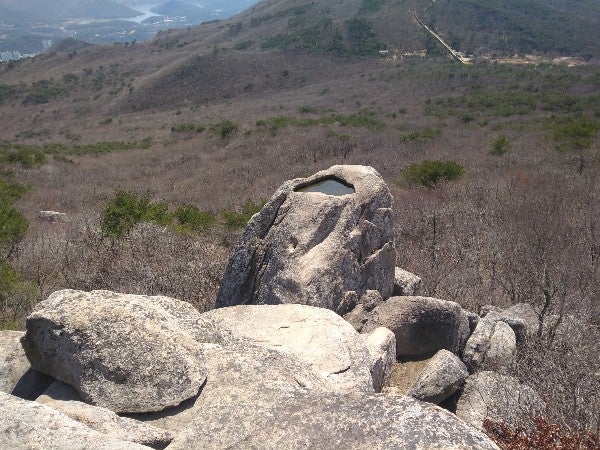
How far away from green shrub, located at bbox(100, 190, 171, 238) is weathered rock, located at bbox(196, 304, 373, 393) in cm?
770

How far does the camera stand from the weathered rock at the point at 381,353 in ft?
19.4

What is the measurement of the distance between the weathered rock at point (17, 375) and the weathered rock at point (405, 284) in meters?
5.80

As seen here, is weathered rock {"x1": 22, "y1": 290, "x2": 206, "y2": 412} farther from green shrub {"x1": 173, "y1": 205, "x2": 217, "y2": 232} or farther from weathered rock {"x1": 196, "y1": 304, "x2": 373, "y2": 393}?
green shrub {"x1": 173, "y1": 205, "x2": 217, "y2": 232}

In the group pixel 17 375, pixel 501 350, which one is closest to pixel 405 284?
pixel 501 350

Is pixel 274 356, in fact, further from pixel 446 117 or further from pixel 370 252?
pixel 446 117

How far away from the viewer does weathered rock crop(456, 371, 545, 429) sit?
5387 millimetres

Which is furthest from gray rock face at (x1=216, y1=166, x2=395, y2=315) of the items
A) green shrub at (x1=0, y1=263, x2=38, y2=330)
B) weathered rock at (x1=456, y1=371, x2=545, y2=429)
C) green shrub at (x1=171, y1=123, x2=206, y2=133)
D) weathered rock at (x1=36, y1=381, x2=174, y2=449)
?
green shrub at (x1=171, y1=123, x2=206, y2=133)

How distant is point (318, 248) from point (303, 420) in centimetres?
399

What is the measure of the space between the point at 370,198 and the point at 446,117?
31.3 meters

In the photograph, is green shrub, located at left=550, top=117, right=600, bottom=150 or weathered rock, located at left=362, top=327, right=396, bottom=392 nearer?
weathered rock, located at left=362, top=327, right=396, bottom=392

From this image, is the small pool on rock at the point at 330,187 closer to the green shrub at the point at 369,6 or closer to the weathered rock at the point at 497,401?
the weathered rock at the point at 497,401

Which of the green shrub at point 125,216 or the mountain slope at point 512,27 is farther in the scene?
the mountain slope at point 512,27

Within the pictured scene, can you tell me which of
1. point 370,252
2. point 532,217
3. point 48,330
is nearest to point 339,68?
point 532,217

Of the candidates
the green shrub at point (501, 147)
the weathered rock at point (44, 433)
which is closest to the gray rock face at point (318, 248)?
the weathered rock at point (44, 433)
